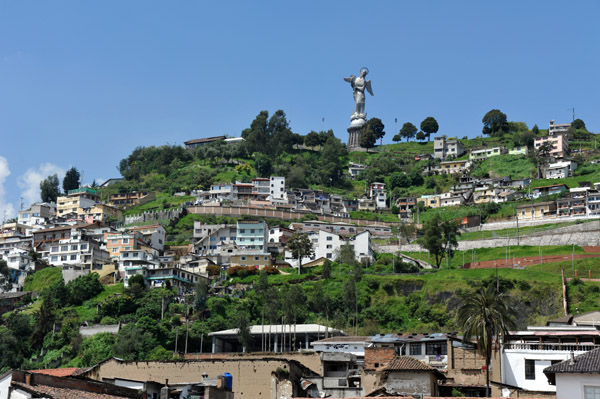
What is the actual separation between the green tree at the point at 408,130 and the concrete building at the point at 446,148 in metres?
16.0

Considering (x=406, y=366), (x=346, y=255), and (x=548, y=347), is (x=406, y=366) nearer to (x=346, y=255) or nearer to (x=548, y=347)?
(x=548, y=347)

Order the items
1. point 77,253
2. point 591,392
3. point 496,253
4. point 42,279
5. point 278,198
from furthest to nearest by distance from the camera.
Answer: point 278,198, point 77,253, point 496,253, point 42,279, point 591,392

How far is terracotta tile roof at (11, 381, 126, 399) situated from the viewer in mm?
26656

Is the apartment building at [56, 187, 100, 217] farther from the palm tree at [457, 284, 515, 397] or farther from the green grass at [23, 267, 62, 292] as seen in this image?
the palm tree at [457, 284, 515, 397]

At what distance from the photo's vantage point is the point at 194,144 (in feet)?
613

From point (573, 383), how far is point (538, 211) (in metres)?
104

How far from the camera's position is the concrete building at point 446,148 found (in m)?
177

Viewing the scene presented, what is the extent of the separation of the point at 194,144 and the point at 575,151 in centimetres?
8064

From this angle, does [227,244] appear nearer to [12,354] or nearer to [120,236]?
[120,236]

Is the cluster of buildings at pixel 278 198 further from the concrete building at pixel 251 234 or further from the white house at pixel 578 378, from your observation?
the white house at pixel 578 378

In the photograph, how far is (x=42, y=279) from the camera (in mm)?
105562

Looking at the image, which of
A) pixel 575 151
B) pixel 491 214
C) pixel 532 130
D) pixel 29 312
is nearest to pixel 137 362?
pixel 29 312

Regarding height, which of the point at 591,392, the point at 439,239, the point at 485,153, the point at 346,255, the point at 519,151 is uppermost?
the point at 519,151

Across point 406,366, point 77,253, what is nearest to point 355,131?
point 77,253
